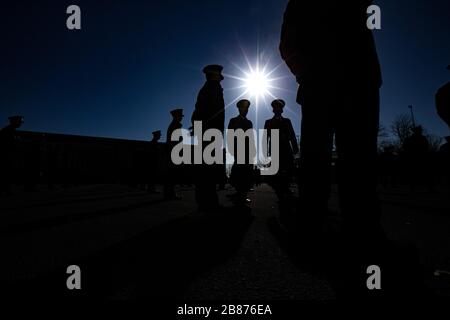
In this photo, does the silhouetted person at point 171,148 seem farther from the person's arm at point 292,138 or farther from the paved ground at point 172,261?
the paved ground at point 172,261

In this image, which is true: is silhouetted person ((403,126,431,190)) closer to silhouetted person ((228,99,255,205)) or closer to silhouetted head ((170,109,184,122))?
silhouetted person ((228,99,255,205))

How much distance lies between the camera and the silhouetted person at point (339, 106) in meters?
1.64

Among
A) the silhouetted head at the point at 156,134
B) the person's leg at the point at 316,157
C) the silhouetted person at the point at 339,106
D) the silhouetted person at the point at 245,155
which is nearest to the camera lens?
the silhouetted person at the point at 339,106

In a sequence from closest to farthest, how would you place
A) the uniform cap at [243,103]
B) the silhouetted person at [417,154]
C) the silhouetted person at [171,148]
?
the uniform cap at [243,103], the silhouetted person at [171,148], the silhouetted person at [417,154]

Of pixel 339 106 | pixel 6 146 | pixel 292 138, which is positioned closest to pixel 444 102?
pixel 339 106

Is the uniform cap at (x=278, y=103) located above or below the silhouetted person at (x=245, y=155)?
above

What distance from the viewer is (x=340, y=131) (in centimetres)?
178

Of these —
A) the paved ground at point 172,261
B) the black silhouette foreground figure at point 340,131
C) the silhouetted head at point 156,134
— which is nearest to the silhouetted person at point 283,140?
the paved ground at point 172,261

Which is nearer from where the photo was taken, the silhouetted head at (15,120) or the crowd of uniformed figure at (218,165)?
the crowd of uniformed figure at (218,165)

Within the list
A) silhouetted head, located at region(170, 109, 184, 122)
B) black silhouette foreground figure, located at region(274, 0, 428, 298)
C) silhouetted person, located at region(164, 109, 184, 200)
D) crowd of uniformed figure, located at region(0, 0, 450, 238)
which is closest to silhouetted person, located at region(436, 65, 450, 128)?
crowd of uniformed figure, located at region(0, 0, 450, 238)

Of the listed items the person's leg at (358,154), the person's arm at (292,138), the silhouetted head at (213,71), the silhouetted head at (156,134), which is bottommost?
the person's leg at (358,154)

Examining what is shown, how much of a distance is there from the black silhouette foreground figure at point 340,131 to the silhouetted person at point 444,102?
1.55 ft

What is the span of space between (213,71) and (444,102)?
3.53m
